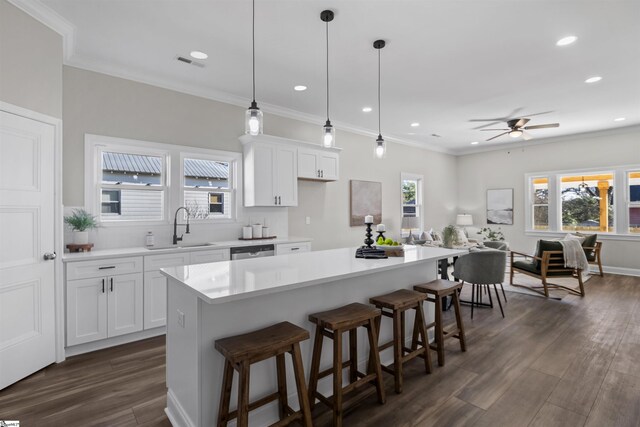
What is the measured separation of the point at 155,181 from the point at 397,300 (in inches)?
126

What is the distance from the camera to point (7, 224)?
2506mm

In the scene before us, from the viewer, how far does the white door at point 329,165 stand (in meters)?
5.30

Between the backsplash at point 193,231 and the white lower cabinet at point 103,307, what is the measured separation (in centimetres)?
61

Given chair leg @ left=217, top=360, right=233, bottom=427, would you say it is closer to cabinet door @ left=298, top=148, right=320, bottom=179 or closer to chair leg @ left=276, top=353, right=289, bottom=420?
chair leg @ left=276, top=353, right=289, bottom=420

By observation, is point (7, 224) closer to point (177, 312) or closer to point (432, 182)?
point (177, 312)

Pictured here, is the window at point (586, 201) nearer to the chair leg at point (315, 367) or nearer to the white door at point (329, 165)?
the white door at point (329, 165)

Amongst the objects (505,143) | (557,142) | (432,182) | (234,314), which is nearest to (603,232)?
(557,142)

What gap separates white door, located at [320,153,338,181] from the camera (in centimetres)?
530

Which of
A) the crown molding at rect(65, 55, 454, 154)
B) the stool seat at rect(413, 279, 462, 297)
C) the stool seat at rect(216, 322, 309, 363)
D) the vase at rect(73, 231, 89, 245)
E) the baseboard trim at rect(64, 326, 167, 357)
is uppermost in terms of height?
the crown molding at rect(65, 55, 454, 154)

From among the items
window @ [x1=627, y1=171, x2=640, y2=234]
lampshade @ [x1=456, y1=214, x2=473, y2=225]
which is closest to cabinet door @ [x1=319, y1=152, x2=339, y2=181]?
lampshade @ [x1=456, y1=214, x2=473, y2=225]

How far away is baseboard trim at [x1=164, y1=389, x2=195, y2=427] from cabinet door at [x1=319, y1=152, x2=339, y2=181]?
12.4 ft

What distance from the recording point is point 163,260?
11.3 feet

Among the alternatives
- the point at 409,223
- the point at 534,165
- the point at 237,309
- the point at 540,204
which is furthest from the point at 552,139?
the point at 237,309

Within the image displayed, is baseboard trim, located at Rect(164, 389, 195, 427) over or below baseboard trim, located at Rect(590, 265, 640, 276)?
below
